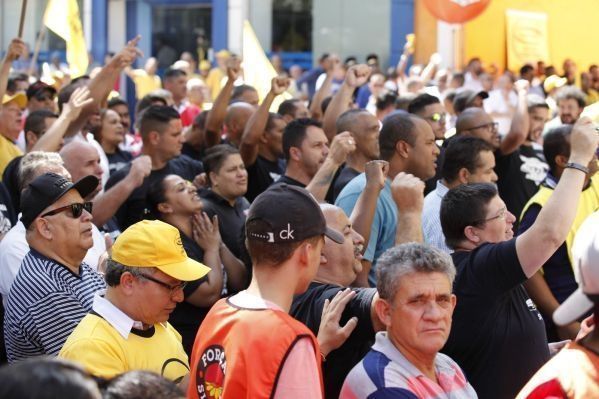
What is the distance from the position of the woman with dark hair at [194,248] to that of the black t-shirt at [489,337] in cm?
176

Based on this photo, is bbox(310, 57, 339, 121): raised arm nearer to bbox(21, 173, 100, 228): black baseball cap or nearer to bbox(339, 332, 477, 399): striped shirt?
bbox(21, 173, 100, 228): black baseball cap

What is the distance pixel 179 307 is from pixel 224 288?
1.05 ft

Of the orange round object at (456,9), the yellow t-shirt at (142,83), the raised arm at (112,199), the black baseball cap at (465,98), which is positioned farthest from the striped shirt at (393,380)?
the yellow t-shirt at (142,83)

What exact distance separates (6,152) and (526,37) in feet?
50.7

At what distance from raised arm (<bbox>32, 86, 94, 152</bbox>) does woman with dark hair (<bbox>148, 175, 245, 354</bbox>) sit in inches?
46.9

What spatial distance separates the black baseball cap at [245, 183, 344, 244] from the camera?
10.8 feet

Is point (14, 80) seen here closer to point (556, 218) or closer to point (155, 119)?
point (155, 119)

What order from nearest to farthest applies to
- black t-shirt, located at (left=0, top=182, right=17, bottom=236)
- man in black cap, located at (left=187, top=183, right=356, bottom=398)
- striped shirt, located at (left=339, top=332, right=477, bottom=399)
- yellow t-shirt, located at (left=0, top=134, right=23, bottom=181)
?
man in black cap, located at (left=187, top=183, right=356, bottom=398) → striped shirt, located at (left=339, top=332, right=477, bottom=399) → black t-shirt, located at (left=0, top=182, right=17, bottom=236) → yellow t-shirt, located at (left=0, top=134, right=23, bottom=181)

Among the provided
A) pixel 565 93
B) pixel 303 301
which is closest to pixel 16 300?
pixel 303 301

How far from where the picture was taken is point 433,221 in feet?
18.6

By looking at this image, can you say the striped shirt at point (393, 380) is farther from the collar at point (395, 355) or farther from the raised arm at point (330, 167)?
the raised arm at point (330, 167)

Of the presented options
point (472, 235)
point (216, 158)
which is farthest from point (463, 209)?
point (216, 158)

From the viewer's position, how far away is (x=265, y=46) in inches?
901

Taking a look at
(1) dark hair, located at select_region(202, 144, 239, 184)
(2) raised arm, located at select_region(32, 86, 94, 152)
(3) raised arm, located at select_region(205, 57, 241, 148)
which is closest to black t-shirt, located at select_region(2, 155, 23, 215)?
(2) raised arm, located at select_region(32, 86, 94, 152)
